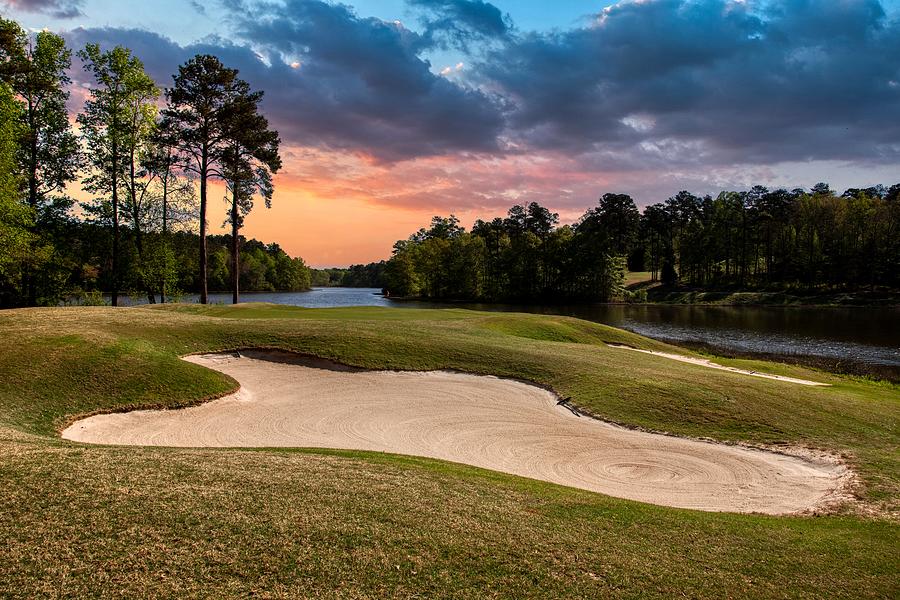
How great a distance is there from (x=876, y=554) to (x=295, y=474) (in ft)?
26.8

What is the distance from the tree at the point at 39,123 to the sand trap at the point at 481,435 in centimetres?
2492

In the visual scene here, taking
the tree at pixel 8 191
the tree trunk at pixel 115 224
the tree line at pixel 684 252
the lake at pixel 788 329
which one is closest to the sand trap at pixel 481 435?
the tree at pixel 8 191

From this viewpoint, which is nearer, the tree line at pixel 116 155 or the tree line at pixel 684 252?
the tree line at pixel 116 155

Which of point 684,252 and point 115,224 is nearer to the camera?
point 115,224

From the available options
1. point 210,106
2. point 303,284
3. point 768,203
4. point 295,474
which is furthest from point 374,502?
point 303,284

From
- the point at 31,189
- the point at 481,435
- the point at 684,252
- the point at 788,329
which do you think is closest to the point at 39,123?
the point at 31,189

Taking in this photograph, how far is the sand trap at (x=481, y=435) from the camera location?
428 inches

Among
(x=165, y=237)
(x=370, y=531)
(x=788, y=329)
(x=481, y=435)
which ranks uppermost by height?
(x=165, y=237)

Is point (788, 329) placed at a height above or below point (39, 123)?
below

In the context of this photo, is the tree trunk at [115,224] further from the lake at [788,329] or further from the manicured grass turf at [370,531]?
the manicured grass turf at [370,531]

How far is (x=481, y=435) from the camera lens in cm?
1405

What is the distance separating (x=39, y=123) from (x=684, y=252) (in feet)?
353

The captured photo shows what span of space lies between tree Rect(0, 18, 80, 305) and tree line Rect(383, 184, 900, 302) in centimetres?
8245

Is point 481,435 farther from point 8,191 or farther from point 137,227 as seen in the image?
point 137,227
